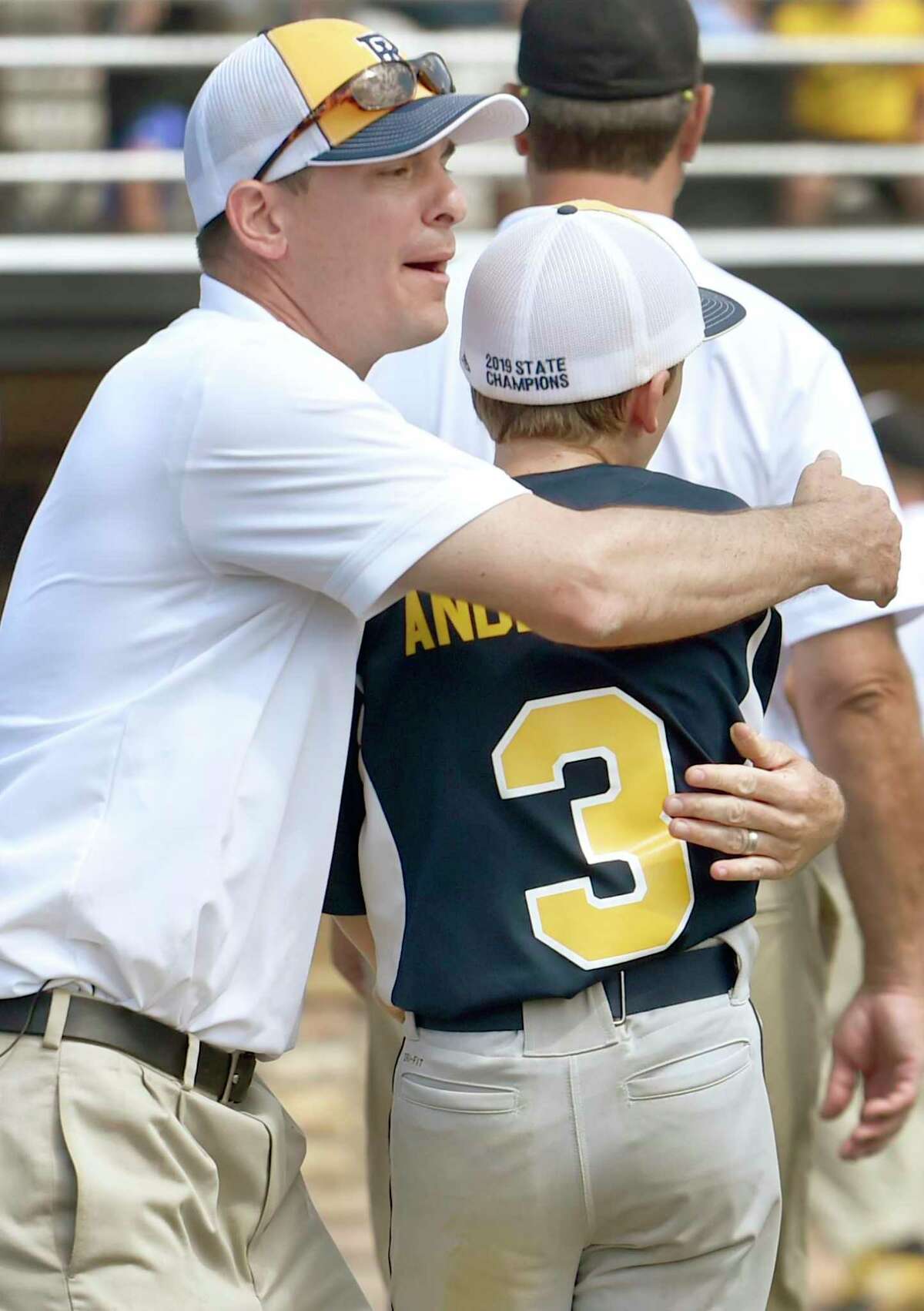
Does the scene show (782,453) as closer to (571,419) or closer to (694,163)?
(571,419)

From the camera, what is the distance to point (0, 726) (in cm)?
235

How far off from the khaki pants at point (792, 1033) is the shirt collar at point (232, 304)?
1348 millimetres

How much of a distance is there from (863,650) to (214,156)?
138cm

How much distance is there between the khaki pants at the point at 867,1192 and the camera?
4719 millimetres

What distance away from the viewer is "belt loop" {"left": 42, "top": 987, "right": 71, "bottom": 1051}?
223 centimetres

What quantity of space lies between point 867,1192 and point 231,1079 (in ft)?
9.38

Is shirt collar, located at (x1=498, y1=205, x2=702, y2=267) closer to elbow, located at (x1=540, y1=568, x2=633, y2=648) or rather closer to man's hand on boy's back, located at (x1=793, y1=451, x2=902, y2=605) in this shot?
man's hand on boy's back, located at (x1=793, y1=451, x2=902, y2=605)

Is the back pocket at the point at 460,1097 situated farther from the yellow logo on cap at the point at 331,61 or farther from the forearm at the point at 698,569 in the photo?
the yellow logo on cap at the point at 331,61

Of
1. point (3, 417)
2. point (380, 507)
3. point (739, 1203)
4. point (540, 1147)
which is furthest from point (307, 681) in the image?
point (3, 417)

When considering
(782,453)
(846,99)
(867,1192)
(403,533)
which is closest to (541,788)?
(403,533)

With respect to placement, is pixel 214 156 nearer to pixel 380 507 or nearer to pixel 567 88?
pixel 380 507

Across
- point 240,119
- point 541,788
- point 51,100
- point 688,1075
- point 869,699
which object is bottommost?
point 51,100

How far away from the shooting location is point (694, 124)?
127 inches

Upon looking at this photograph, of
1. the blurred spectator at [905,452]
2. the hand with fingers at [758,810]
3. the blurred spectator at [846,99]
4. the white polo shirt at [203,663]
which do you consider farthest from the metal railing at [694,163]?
the hand with fingers at [758,810]
